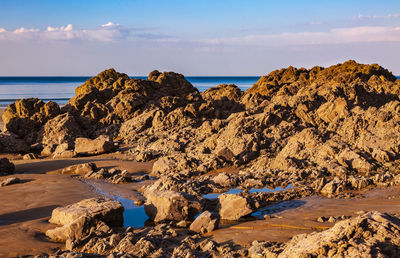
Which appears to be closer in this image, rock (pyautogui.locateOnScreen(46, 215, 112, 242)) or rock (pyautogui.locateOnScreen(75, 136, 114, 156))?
rock (pyautogui.locateOnScreen(46, 215, 112, 242))

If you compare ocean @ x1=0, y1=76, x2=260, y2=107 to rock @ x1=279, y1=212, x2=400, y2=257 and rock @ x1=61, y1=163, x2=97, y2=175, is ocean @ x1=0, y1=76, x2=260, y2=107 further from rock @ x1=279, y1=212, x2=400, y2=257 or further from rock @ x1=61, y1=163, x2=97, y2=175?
rock @ x1=279, y1=212, x2=400, y2=257

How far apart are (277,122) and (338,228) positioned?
10080 mm

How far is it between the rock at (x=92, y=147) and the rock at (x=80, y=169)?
8.26ft

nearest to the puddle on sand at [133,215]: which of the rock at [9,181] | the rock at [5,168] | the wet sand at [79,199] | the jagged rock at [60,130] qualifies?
the wet sand at [79,199]

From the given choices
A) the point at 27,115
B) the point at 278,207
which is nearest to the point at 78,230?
the point at 278,207

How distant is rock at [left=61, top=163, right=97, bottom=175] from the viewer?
41.1ft

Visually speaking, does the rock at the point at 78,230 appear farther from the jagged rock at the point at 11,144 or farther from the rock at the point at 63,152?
the jagged rock at the point at 11,144

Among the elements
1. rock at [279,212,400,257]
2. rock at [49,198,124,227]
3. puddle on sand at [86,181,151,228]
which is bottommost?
puddle on sand at [86,181,151,228]

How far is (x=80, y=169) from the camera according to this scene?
12602mm

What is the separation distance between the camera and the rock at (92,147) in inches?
604

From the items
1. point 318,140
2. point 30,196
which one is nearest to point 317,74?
point 318,140

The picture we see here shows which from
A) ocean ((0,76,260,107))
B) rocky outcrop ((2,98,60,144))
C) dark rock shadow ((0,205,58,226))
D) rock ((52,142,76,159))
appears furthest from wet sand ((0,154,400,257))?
ocean ((0,76,260,107))

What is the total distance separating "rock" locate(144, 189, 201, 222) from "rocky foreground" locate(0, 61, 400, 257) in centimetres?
2

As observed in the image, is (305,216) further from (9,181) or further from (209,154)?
(9,181)
